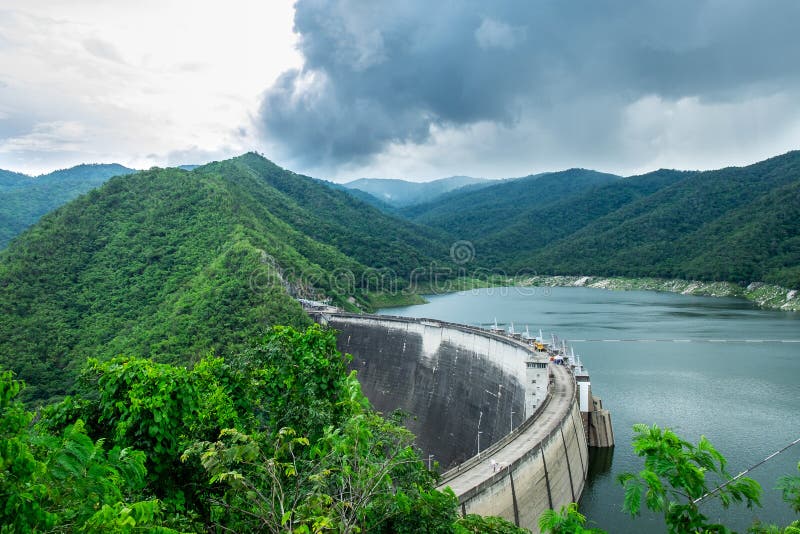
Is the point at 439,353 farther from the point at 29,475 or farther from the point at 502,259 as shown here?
the point at 502,259

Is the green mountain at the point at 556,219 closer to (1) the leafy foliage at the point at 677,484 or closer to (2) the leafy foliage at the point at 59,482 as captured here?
(1) the leafy foliage at the point at 677,484

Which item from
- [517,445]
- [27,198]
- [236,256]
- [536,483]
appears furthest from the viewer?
[27,198]

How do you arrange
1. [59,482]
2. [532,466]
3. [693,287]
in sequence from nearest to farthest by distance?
[59,482] → [532,466] → [693,287]

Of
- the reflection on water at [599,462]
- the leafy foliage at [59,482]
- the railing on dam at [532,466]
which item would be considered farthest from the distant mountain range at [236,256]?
the reflection on water at [599,462]

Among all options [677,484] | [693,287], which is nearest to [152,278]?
[677,484]

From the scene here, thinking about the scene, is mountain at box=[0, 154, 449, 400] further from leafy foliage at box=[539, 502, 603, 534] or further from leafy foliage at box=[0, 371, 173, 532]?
leafy foliage at box=[539, 502, 603, 534]

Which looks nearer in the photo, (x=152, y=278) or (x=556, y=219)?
(x=152, y=278)

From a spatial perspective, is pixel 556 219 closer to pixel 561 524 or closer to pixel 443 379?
pixel 443 379
